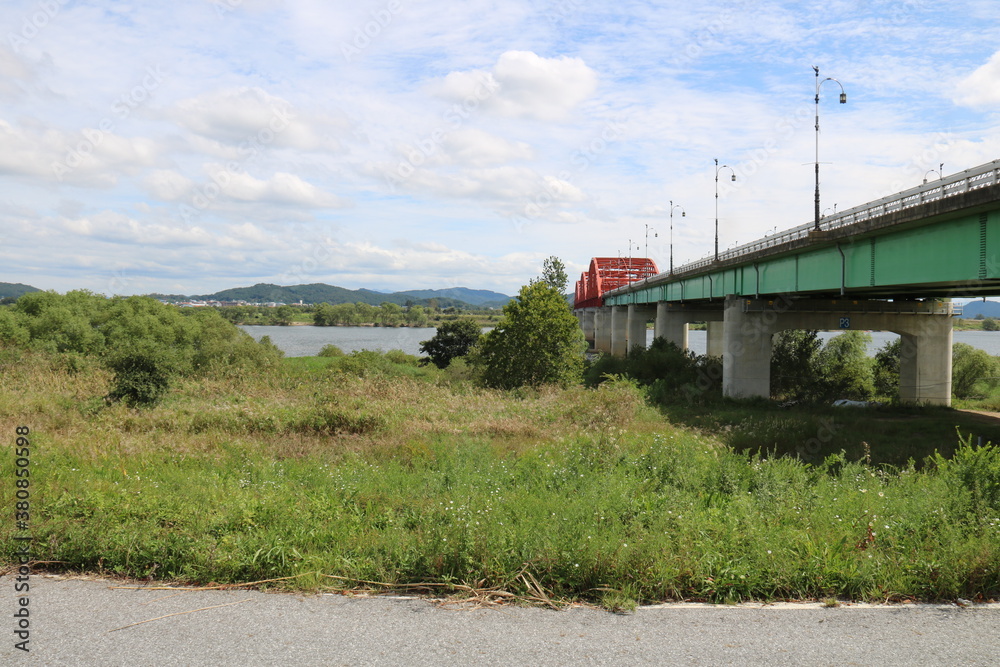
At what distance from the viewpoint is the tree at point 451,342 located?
202 feet

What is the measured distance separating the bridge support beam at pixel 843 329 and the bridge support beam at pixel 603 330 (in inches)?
1886

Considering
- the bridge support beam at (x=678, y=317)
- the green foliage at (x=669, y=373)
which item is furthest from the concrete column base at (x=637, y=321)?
the green foliage at (x=669, y=373)

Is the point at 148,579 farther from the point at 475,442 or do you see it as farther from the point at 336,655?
the point at 475,442

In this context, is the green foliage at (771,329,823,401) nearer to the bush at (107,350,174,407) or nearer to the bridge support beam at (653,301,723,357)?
the bridge support beam at (653,301,723,357)

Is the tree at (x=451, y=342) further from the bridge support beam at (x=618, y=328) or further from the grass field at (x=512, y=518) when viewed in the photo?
the grass field at (x=512, y=518)

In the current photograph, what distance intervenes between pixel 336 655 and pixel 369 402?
11.6m

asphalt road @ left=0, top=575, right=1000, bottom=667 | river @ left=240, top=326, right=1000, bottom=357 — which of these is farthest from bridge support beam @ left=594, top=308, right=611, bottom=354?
asphalt road @ left=0, top=575, right=1000, bottom=667

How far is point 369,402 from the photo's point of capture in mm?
15695

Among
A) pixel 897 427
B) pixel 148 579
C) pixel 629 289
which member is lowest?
pixel 897 427

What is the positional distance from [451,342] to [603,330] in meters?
26.8

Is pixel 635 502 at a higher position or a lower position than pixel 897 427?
higher

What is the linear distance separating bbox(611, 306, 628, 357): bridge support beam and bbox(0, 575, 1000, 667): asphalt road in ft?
222

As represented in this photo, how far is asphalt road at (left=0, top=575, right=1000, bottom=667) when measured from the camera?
167 inches

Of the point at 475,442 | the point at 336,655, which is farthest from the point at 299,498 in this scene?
the point at 475,442
